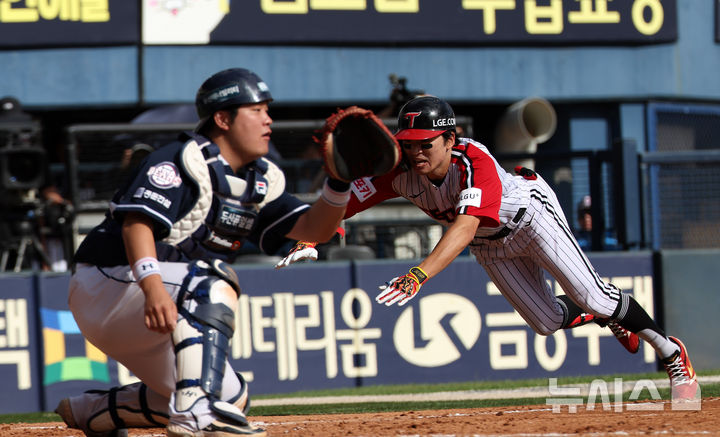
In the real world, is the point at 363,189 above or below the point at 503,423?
above

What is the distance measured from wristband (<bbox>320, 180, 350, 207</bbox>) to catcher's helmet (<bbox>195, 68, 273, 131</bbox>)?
47cm

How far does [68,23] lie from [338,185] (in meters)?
9.95

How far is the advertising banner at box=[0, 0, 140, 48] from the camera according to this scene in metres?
13.3

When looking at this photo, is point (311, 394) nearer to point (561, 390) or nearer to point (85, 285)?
point (561, 390)

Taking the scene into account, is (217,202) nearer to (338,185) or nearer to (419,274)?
(338,185)

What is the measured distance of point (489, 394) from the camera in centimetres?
822

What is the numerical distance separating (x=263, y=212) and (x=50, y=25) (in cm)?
981

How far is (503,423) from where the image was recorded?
5453 mm

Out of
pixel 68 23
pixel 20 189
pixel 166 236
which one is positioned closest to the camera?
pixel 166 236

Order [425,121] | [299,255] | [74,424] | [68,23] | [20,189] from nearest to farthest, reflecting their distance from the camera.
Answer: [74,424]
[299,255]
[425,121]
[20,189]
[68,23]

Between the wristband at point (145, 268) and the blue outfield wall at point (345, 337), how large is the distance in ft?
16.8

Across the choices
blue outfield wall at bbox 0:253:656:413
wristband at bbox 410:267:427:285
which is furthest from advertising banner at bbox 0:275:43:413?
wristband at bbox 410:267:427:285

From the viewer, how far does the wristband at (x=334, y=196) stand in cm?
456

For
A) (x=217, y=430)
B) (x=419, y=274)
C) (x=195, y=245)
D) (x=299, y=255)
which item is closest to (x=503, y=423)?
(x=419, y=274)
